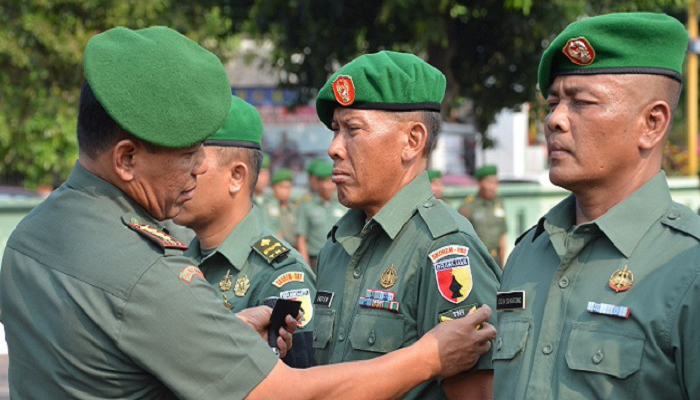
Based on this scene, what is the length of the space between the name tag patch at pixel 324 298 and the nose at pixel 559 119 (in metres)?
1.13

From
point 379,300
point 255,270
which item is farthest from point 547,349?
point 255,270

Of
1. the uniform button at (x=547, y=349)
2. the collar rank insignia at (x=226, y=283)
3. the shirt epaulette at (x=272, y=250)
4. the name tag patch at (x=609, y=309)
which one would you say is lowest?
the collar rank insignia at (x=226, y=283)

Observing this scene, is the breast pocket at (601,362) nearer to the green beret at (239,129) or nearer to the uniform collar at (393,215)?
the uniform collar at (393,215)

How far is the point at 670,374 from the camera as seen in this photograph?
8.75ft

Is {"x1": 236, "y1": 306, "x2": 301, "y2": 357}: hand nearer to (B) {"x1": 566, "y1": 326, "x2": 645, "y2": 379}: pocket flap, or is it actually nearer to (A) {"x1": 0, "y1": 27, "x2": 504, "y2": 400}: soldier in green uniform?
(A) {"x1": 0, "y1": 27, "x2": 504, "y2": 400}: soldier in green uniform

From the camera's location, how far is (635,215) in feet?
9.58

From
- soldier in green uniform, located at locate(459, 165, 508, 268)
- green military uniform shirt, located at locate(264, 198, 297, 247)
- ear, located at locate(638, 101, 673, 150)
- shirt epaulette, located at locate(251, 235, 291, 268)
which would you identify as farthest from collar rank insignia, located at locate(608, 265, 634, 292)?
green military uniform shirt, located at locate(264, 198, 297, 247)

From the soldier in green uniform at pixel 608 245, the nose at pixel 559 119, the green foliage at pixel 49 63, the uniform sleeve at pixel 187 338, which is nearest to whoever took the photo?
the uniform sleeve at pixel 187 338

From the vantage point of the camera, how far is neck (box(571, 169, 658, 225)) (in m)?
Answer: 3.02

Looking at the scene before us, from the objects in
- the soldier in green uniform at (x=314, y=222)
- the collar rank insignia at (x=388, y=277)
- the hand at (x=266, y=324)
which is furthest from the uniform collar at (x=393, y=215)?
the soldier in green uniform at (x=314, y=222)

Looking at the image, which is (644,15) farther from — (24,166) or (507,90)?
(24,166)

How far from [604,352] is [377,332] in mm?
928

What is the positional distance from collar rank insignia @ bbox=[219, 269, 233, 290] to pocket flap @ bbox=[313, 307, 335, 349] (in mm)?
521

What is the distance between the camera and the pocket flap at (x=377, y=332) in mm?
3463
